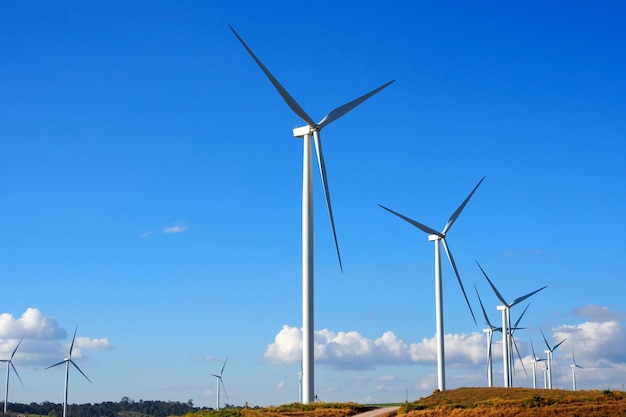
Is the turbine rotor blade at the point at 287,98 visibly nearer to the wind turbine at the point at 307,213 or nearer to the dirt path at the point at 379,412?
the wind turbine at the point at 307,213

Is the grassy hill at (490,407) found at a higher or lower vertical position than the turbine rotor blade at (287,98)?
lower

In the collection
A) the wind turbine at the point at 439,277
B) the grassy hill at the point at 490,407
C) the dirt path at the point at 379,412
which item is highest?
the wind turbine at the point at 439,277

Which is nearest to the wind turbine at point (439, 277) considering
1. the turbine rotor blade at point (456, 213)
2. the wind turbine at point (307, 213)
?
the turbine rotor blade at point (456, 213)

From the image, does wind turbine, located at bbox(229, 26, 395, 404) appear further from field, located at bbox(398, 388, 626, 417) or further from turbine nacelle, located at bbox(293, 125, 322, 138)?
field, located at bbox(398, 388, 626, 417)

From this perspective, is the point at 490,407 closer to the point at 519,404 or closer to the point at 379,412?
the point at 519,404

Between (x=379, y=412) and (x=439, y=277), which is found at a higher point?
(x=439, y=277)

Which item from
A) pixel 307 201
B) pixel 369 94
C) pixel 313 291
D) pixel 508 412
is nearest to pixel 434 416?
pixel 508 412

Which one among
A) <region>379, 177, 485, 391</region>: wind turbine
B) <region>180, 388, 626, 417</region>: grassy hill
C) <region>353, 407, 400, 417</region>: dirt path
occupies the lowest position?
<region>353, 407, 400, 417</region>: dirt path

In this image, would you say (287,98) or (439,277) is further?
(439,277)

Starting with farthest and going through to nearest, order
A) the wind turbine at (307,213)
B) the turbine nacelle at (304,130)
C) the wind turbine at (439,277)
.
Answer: the wind turbine at (439,277), the turbine nacelle at (304,130), the wind turbine at (307,213)

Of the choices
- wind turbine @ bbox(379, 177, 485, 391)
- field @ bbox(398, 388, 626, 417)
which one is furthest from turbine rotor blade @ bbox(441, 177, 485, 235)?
field @ bbox(398, 388, 626, 417)

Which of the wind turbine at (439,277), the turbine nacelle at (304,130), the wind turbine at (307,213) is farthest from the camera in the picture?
the wind turbine at (439,277)

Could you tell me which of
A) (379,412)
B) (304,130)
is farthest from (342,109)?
(379,412)

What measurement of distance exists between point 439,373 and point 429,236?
64.4 feet
